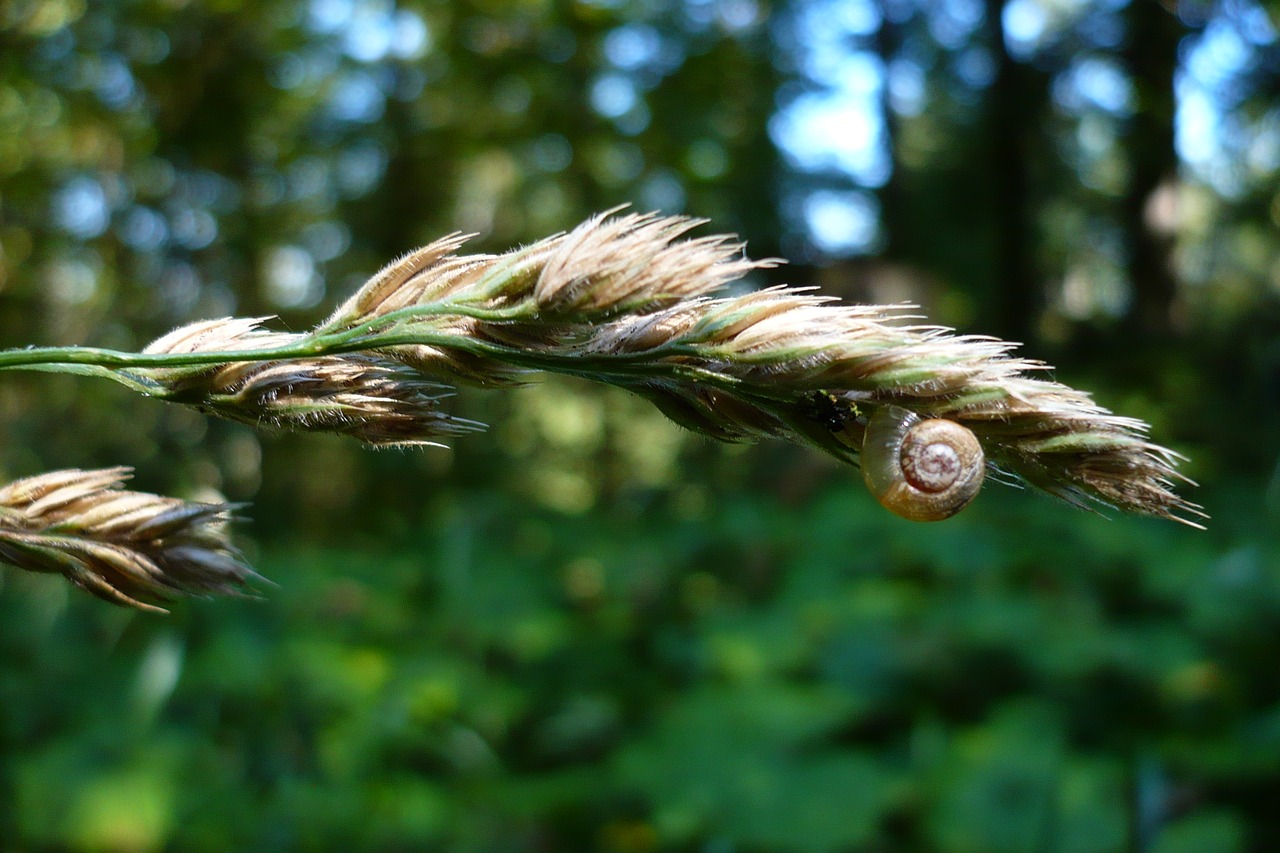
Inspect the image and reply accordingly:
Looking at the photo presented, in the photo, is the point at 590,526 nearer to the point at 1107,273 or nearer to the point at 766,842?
the point at 766,842

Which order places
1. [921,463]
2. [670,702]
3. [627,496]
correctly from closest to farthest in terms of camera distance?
1. [921,463]
2. [670,702]
3. [627,496]

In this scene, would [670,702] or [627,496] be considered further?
[627,496]

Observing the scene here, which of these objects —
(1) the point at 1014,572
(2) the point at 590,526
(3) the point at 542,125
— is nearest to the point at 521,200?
(3) the point at 542,125

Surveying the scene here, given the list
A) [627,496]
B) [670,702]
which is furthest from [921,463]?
[627,496]

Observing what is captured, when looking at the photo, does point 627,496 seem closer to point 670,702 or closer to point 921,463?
point 670,702

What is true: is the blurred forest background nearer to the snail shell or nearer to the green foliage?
the green foliage

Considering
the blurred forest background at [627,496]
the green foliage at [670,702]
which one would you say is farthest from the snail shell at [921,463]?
the green foliage at [670,702]

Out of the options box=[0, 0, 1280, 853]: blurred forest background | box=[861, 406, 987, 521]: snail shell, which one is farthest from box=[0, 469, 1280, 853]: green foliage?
box=[861, 406, 987, 521]: snail shell
